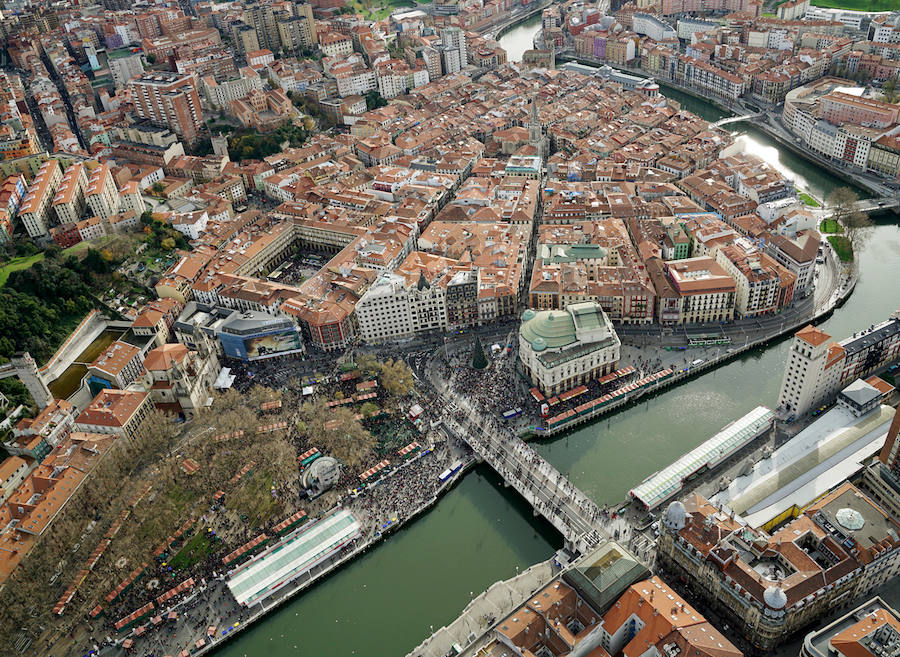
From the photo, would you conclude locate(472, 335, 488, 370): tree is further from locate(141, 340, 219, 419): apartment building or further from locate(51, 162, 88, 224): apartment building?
locate(51, 162, 88, 224): apartment building

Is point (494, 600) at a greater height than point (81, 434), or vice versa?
point (81, 434)

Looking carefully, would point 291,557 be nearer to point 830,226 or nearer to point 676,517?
point 676,517

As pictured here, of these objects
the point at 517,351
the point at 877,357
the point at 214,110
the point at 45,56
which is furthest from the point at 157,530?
the point at 45,56

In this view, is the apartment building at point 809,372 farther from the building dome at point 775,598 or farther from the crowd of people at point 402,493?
the crowd of people at point 402,493

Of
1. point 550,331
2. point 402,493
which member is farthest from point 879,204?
point 402,493

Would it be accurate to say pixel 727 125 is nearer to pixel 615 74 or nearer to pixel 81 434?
pixel 615 74

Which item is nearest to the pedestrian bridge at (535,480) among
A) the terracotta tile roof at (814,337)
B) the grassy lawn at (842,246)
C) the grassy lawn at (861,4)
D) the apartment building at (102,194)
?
the terracotta tile roof at (814,337)
